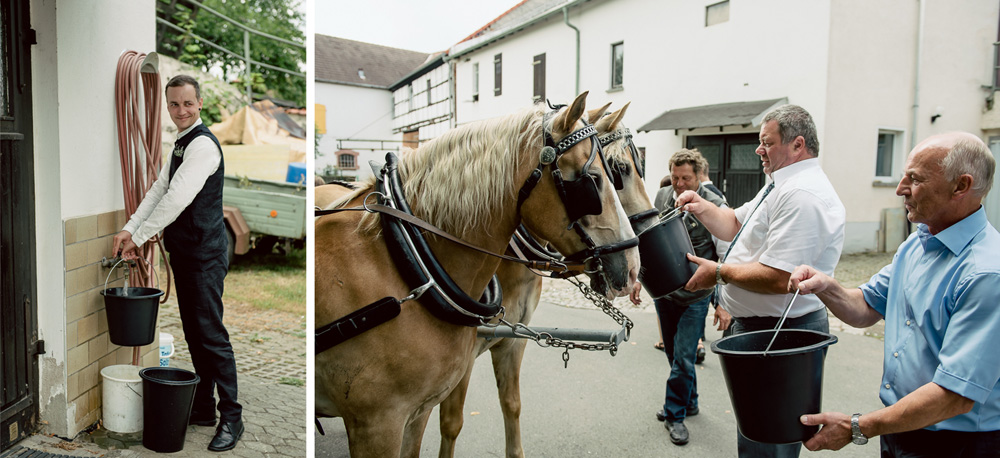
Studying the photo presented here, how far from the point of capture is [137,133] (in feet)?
10.3

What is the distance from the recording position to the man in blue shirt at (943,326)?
4.88ft

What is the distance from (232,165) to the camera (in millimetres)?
8133

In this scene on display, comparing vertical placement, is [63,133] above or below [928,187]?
above

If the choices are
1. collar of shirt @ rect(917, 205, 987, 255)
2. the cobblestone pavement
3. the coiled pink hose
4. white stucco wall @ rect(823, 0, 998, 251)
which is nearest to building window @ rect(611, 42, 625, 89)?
white stucco wall @ rect(823, 0, 998, 251)

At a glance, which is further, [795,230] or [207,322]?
[207,322]

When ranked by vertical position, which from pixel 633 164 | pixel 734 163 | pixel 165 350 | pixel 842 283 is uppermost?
pixel 734 163

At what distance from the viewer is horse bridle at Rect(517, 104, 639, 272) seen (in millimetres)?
1762

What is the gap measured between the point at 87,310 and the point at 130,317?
0.25m

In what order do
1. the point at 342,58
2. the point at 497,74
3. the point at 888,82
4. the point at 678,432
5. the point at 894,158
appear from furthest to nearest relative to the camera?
the point at 497,74 → the point at 894,158 → the point at 888,82 → the point at 678,432 → the point at 342,58

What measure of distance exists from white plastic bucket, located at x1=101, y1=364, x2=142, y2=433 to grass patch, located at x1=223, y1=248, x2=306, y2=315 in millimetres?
3290

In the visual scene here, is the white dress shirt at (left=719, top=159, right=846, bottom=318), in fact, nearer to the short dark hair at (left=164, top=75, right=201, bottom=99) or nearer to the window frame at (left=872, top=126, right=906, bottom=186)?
the short dark hair at (left=164, top=75, right=201, bottom=99)

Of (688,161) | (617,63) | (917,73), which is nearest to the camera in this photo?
(688,161)

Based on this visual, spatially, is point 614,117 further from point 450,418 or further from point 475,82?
point 475,82

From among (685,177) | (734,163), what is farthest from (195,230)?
(734,163)
